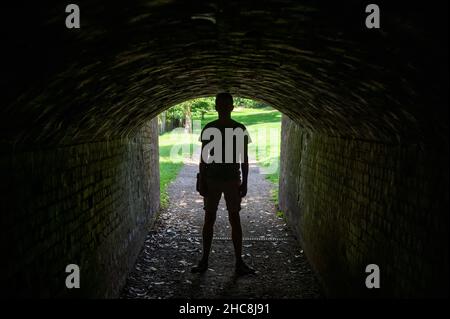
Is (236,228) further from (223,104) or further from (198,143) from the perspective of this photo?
(198,143)

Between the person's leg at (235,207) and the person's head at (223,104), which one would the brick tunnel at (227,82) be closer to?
the person's head at (223,104)

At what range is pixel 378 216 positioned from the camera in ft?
13.8

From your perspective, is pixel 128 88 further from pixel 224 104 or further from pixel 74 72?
pixel 224 104

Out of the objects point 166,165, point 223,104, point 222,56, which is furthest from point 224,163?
point 166,165

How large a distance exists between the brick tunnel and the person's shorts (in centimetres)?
138

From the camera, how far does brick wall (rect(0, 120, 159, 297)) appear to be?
9.53ft

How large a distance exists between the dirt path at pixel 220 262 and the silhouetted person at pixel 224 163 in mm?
591

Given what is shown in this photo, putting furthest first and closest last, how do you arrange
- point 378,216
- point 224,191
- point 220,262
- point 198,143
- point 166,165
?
1. point 198,143
2. point 166,165
3. point 220,262
4. point 224,191
5. point 378,216

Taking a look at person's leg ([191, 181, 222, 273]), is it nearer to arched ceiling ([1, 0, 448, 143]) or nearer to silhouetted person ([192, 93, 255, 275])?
silhouetted person ([192, 93, 255, 275])

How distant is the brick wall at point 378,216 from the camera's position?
3.02m

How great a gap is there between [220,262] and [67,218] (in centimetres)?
366

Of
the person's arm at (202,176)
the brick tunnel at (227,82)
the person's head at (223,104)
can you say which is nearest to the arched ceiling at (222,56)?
the brick tunnel at (227,82)

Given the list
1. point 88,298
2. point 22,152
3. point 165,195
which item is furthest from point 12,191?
point 165,195
